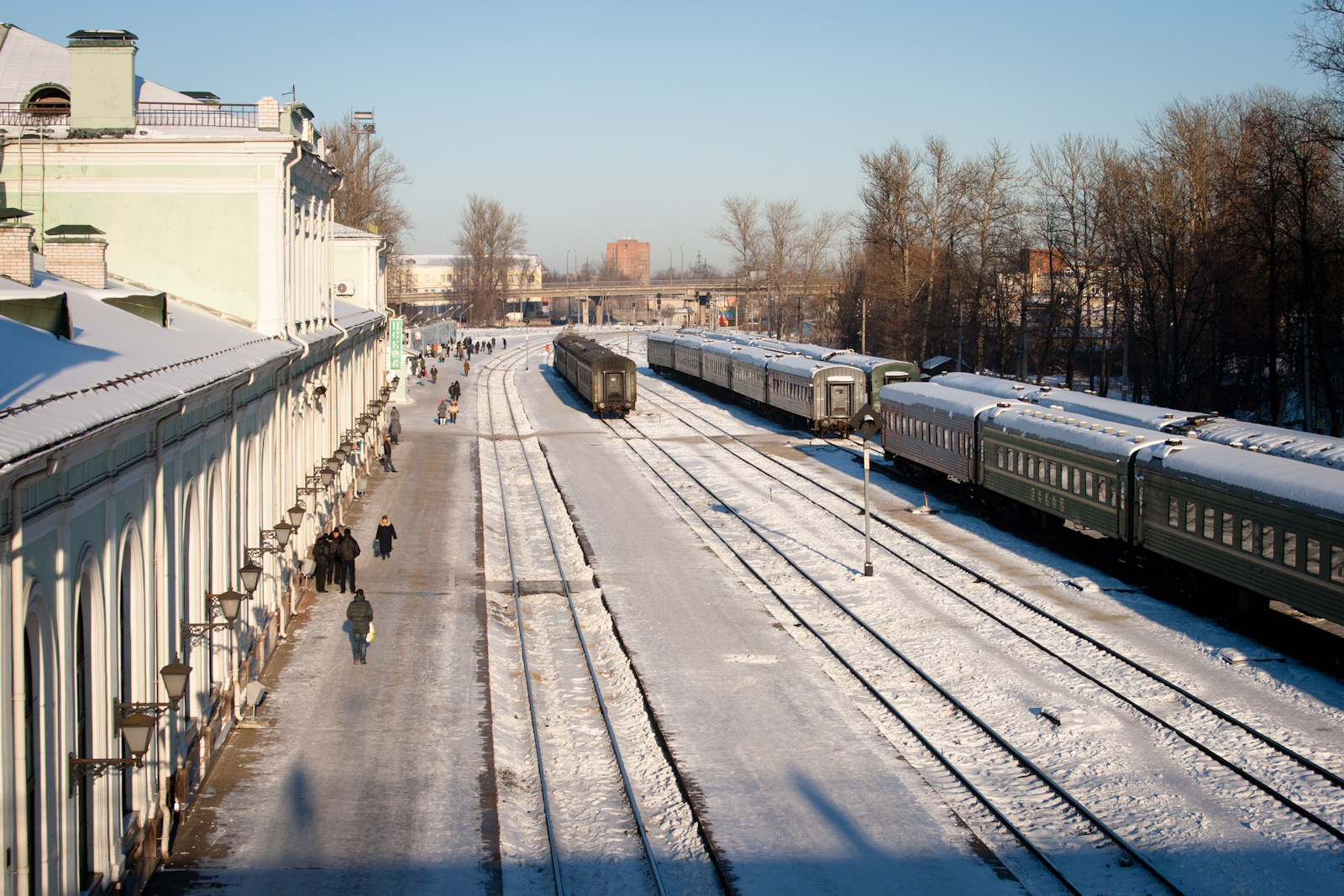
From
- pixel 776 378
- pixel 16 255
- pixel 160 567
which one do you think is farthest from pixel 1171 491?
pixel 776 378

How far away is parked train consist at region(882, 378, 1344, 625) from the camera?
52.3 ft

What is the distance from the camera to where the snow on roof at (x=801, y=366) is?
1645 inches

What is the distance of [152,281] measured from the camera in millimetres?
21109

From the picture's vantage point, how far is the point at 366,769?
13.1m

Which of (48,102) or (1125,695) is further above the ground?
(48,102)

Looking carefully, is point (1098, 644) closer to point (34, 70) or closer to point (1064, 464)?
point (1064, 464)

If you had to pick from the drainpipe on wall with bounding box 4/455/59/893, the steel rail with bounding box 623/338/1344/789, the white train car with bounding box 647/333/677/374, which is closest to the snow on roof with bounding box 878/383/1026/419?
the steel rail with bounding box 623/338/1344/789

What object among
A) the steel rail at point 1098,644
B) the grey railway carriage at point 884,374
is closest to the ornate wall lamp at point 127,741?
the steel rail at point 1098,644

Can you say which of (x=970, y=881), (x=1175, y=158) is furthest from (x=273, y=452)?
(x=1175, y=158)

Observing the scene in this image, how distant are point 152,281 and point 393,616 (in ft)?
24.7

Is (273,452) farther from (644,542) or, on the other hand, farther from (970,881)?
(970,881)

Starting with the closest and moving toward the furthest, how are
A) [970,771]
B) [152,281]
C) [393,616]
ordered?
[970,771], [393,616], [152,281]

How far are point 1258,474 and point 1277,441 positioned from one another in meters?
2.98

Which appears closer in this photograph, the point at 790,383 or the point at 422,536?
the point at 422,536
